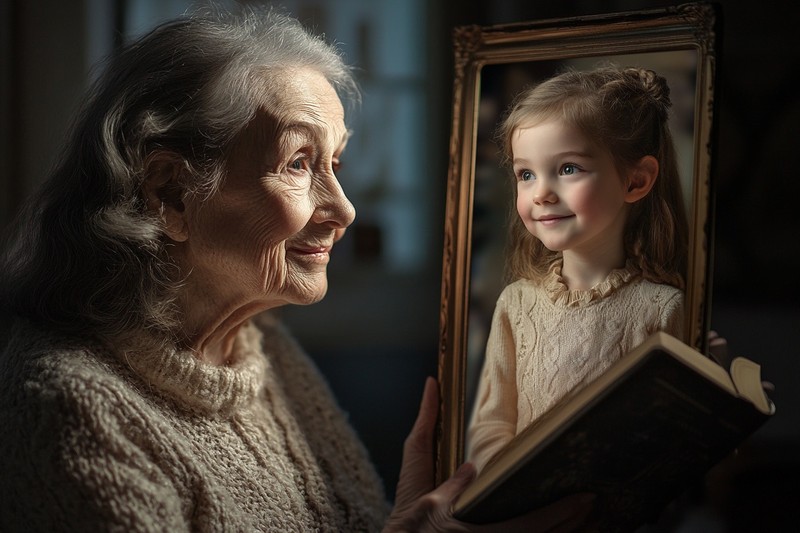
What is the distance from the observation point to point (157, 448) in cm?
101

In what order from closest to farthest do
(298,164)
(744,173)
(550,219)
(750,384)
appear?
1. (750,384)
2. (550,219)
3. (298,164)
4. (744,173)

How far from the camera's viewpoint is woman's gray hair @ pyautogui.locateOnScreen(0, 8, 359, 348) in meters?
1.04

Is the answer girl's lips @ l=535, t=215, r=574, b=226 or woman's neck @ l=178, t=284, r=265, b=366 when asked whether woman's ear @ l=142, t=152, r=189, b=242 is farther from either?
girl's lips @ l=535, t=215, r=574, b=226

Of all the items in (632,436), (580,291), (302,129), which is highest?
(302,129)

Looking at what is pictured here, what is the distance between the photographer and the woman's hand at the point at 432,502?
0.99 meters

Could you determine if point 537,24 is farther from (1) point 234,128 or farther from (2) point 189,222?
(2) point 189,222

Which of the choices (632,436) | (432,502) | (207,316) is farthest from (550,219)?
(207,316)

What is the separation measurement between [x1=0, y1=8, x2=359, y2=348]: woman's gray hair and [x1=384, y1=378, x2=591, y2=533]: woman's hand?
0.42 meters

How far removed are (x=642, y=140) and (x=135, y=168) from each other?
693mm

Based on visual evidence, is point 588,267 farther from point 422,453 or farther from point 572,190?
point 422,453

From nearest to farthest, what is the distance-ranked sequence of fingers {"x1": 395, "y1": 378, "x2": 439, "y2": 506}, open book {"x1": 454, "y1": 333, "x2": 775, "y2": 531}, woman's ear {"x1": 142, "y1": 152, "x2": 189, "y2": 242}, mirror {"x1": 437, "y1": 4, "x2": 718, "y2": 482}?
open book {"x1": 454, "y1": 333, "x2": 775, "y2": 531} → mirror {"x1": 437, "y1": 4, "x2": 718, "y2": 482} → woman's ear {"x1": 142, "y1": 152, "x2": 189, "y2": 242} → fingers {"x1": 395, "y1": 378, "x2": 439, "y2": 506}

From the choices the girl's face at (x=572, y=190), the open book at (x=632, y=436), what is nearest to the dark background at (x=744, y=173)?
the girl's face at (x=572, y=190)

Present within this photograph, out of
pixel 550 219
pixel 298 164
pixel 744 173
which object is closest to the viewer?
pixel 550 219

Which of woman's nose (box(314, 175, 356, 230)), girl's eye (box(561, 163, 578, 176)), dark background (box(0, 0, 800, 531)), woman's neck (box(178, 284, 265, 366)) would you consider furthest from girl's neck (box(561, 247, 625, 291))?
woman's neck (box(178, 284, 265, 366))
